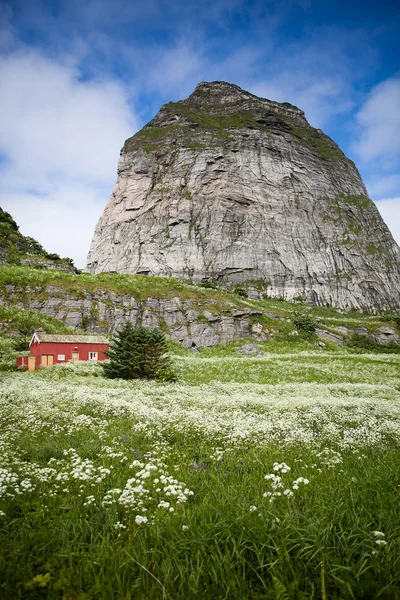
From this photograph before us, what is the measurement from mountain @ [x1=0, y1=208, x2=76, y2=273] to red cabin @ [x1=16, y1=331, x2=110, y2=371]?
1473 inches

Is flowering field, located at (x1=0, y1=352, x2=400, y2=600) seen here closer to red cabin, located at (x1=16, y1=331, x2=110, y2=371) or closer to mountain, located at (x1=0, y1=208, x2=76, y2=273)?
red cabin, located at (x1=16, y1=331, x2=110, y2=371)

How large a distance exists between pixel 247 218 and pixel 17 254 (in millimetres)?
92983

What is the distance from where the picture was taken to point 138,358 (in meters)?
27.4

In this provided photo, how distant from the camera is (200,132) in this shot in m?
157

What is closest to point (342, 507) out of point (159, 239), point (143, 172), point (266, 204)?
point (159, 239)

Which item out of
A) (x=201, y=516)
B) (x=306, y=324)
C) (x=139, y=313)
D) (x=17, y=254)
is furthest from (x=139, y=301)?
(x=201, y=516)

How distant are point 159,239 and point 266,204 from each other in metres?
49.0

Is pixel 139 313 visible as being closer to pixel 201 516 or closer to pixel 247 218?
pixel 201 516

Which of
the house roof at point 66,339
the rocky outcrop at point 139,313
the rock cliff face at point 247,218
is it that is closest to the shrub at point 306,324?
the rocky outcrop at point 139,313

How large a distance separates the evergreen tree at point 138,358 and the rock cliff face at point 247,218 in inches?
3898

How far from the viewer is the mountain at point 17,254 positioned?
70225mm

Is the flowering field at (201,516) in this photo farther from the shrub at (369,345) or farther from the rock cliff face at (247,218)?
the rock cliff face at (247,218)

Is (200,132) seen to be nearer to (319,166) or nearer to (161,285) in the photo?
(319,166)

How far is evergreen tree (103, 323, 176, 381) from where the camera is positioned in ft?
89.1
